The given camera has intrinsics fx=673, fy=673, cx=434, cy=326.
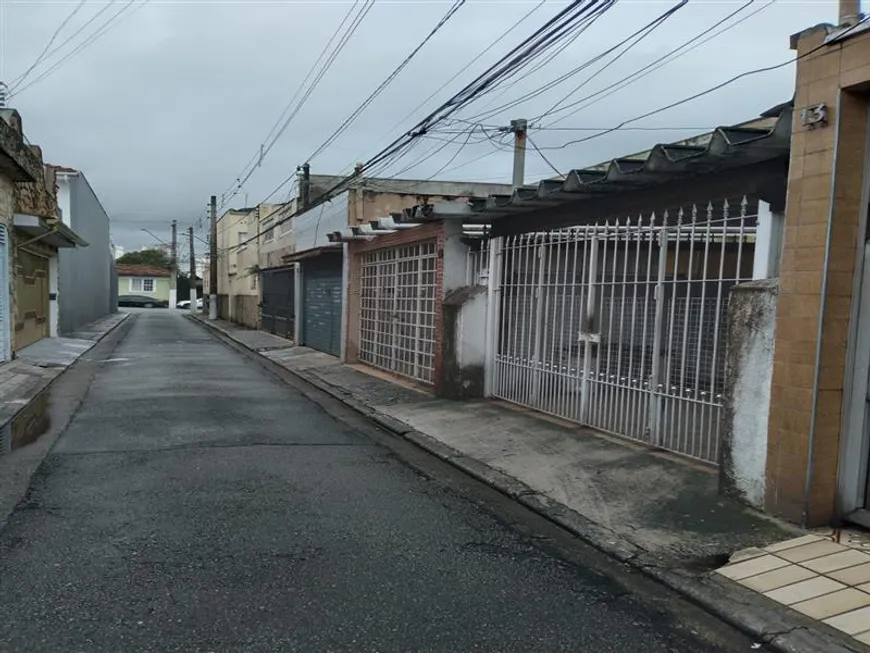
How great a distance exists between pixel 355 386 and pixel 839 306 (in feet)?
28.8

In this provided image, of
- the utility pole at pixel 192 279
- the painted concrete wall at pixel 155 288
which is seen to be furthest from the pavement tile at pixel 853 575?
the painted concrete wall at pixel 155 288

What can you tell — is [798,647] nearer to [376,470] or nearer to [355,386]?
[376,470]

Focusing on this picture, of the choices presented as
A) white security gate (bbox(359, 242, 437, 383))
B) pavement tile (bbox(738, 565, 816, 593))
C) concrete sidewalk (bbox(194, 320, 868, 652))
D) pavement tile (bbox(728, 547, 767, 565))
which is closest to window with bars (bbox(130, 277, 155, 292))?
white security gate (bbox(359, 242, 437, 383))

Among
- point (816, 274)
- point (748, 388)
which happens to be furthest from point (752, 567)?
point (816, 274)

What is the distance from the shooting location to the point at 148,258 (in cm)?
9412

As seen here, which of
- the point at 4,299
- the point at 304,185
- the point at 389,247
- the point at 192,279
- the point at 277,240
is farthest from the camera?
the point at 192,279

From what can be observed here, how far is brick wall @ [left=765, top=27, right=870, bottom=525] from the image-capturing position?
432 cm

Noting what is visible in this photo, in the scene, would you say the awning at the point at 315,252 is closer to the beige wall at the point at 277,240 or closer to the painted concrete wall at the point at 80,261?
the beige wall at the point at 277,240

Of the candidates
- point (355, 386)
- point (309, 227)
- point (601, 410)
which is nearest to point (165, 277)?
point (309, 227)

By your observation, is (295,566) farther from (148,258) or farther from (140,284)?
(148,258)

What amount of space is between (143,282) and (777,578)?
78.6m

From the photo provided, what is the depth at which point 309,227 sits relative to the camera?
Answer: 71.2 ft

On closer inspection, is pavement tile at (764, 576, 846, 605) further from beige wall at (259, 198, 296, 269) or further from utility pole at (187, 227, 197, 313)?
utility pole at (187, 227, 197, 313)

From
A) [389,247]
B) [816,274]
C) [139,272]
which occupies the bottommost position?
[816,274]
